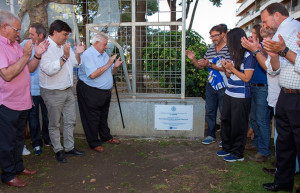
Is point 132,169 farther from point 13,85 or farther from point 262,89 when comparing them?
point 262,89

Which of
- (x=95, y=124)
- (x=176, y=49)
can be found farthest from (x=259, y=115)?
(x=95, y=124)

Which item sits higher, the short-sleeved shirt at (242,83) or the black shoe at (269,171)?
the short-sleeved shirt at (242,83)

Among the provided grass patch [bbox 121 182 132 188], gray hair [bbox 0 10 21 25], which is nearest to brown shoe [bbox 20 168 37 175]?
grass patch [bbox 121 182 132 188]

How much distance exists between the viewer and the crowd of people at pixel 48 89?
126 inches

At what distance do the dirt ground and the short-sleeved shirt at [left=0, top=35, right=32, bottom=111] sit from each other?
1.14 m

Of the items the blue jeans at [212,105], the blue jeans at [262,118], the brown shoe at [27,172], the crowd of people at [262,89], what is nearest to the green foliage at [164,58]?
the crowd of people at [262,89]

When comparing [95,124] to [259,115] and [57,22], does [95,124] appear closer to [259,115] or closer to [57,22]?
[57,22]

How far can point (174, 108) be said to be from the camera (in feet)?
17.1

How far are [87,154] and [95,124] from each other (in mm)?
556

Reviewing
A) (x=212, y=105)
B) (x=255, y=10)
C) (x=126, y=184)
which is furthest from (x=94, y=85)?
(x=255, y=10)

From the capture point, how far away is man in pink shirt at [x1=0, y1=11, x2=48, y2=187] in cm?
313

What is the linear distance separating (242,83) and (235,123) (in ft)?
2.10

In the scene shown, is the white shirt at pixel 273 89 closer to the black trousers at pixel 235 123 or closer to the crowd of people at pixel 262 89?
the crowd of people at pixel 262 89

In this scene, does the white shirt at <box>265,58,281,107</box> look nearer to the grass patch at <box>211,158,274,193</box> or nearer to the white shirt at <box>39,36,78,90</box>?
the grass patch at <box>211,158,274,193</box>
